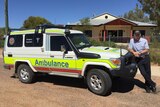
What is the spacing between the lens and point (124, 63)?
8.00m

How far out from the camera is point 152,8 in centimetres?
3700

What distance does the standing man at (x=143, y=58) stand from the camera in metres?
8.43

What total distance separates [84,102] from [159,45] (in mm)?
14904

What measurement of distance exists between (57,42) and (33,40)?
1004mm

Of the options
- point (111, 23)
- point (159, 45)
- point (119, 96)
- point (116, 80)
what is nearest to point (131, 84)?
point (116, 80)

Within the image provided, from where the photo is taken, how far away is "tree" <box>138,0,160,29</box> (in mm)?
36219

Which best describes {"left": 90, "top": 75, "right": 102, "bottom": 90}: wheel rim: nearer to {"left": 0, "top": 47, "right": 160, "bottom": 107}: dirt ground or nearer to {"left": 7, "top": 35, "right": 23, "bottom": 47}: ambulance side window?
{"left": 0, "top": 47, "right": 160, "bottom": 107}: dirt ground

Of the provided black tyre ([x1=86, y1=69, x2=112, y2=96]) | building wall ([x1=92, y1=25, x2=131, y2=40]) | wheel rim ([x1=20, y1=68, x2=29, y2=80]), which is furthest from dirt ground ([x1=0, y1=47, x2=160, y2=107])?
building wall ([x1=92, y1=25, x2=131, y2=40])

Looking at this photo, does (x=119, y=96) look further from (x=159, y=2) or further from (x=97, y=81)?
(x=159, y=2)

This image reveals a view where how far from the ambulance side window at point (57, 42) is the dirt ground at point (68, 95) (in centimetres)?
126

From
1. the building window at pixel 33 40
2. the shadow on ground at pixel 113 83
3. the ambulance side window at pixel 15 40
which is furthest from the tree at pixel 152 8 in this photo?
the building window at pixel 33 40

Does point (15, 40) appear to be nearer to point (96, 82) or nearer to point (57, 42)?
point (57, 42)

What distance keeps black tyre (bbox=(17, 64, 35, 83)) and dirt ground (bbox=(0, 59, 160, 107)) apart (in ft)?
0.64

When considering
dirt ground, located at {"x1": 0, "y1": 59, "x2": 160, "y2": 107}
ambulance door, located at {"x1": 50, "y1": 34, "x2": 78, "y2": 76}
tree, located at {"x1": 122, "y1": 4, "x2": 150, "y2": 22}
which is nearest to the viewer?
dirt ground, located at {"x1": 0, "y1": 59, "x2": 160, "y2": 107}
